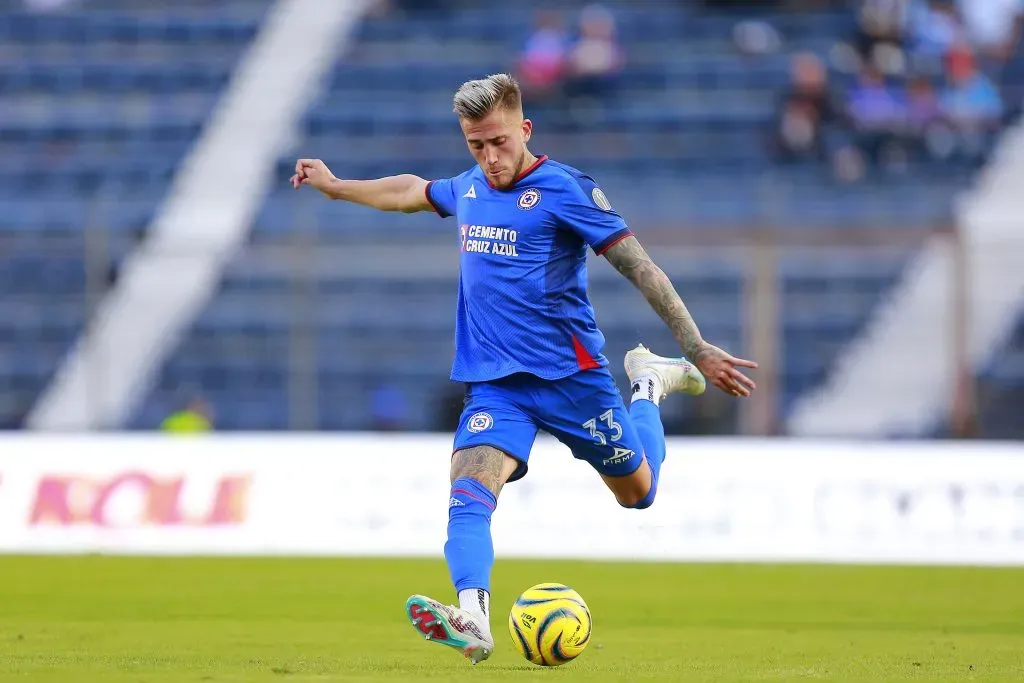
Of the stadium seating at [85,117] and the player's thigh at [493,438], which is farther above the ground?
the stadium seating at [85,117]

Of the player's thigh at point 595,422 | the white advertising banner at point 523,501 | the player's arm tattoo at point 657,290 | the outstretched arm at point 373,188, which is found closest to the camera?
the player's arm tattoo at point 657,290

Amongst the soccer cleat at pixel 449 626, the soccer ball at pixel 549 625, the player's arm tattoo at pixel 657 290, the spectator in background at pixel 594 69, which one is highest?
the spectator in background at pixel 594 69

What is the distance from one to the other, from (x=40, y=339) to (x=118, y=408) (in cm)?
168

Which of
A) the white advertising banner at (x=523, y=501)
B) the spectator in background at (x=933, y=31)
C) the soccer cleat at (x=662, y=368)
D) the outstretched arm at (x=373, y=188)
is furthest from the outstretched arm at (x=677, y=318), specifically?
the spectator in background at (x=933, y=31)

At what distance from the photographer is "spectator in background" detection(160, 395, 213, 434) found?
19.6m

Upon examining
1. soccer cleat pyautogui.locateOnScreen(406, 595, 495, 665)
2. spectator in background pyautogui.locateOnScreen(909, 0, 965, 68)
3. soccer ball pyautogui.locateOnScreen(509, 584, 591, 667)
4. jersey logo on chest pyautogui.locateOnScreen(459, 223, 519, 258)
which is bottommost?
soccer ball pyautogui.locateOnScreen(509, 584, 591, 667)

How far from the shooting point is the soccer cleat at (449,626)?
6.09 meters

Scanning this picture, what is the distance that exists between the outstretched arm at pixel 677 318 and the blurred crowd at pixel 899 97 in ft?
52.0

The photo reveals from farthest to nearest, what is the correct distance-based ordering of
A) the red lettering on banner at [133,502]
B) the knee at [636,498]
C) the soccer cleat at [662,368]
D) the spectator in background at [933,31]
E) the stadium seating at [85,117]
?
the spectator in background at [933,31] → the stadium seating at [85,117] → the red lettering on banner at [133,502] → the soccer cleat at [662,368] → the knee at [636,498]

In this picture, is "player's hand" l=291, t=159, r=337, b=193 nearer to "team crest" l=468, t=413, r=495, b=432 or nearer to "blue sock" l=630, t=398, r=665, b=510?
"team crest" l=468, t=413, r=495, b=432

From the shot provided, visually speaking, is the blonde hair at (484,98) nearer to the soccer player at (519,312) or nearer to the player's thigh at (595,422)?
the soccer player at (519,312)

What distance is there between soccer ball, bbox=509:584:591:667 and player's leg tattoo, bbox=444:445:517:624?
0.97ft

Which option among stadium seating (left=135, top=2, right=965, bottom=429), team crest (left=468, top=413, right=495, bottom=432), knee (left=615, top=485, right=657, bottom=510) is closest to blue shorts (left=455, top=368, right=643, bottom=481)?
team crest (left=468, top=413, right=495, bottom=432)

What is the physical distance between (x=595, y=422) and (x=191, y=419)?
13.1m
